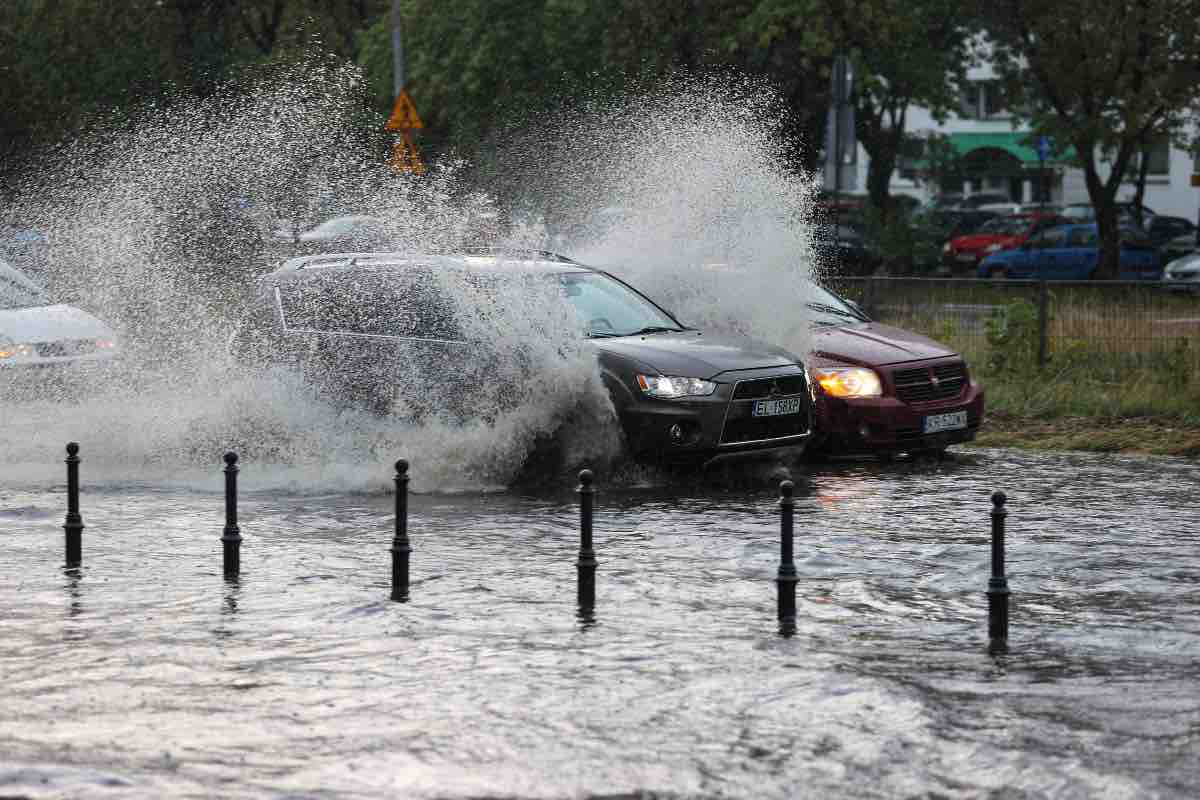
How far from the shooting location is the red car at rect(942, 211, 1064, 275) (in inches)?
1977

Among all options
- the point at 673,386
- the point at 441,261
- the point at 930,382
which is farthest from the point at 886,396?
the point at 441,261

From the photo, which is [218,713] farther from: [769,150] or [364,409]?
[769,150]

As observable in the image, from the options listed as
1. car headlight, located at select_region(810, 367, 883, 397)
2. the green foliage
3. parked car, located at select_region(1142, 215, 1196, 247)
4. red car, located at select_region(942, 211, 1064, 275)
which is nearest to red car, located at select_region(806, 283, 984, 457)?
car headlight, located at select_region(810, 367, 883, 397)

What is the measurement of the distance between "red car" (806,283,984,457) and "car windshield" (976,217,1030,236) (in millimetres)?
35292

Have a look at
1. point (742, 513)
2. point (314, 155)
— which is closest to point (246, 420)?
point (742, 513)

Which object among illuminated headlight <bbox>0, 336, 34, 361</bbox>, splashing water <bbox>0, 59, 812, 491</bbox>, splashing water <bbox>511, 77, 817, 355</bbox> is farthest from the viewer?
splashing water <bbox>511, 77, 817, 355</bbox>

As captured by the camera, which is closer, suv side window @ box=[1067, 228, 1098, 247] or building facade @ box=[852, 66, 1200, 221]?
suv side window @ box=[1067, 228, 1098, 247]

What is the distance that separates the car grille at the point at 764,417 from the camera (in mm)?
14586

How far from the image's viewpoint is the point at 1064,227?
46.8 metres

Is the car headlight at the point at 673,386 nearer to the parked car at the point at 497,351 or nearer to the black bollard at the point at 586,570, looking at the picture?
the parked car at the point at 497,351

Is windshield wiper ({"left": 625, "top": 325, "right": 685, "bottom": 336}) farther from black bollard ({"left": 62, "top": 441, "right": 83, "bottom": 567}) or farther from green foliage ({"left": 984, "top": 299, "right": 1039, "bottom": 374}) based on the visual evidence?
green foliage ({"left": 984, "top": 299, "right": 1039, "bottom": 374})

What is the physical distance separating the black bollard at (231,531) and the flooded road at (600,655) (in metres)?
0.10

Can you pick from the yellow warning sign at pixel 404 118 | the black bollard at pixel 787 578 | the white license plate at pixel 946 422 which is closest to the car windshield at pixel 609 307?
the white license plate at pixel 946 422

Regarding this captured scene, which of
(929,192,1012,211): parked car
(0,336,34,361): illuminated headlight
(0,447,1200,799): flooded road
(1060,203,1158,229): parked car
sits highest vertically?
(929,192,1012,211): parked car
